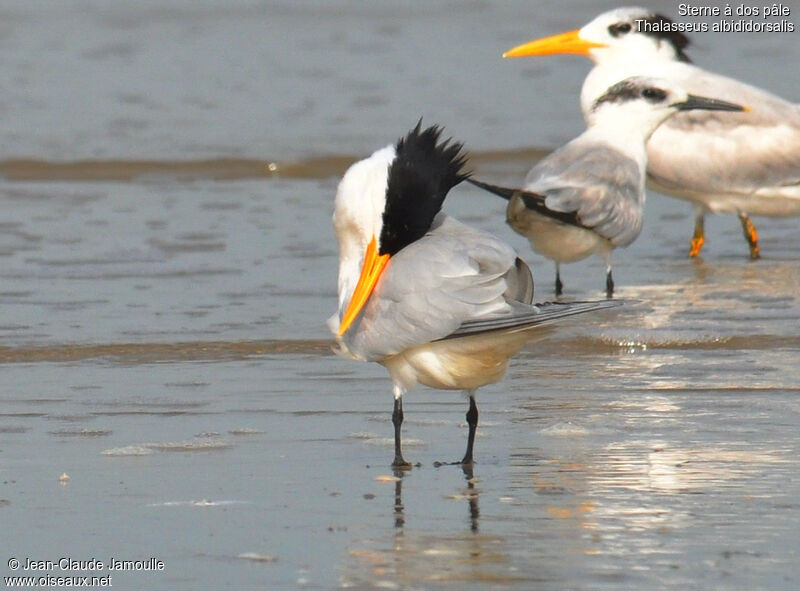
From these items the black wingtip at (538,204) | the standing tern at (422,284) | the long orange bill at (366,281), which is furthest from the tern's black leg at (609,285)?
the long orange bill at (366,281)

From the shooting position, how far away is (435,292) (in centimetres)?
427

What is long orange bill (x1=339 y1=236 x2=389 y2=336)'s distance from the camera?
438 centimetres

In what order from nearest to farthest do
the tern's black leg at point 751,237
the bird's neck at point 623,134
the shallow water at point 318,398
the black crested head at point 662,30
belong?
the shallow water at point 318,398
the bird's neck at point 623,134
the tern's black leg at point 751,237
the black crested head at point 662,30

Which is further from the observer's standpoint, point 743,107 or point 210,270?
point 743,107

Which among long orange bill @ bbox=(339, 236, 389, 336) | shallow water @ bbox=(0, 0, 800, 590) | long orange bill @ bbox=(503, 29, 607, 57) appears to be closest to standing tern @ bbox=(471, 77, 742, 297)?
shallow water @ bbox=(0, 0, 800, 590)

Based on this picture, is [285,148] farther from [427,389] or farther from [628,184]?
A: [427,389]

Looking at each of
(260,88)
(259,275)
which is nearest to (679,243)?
(259,275)

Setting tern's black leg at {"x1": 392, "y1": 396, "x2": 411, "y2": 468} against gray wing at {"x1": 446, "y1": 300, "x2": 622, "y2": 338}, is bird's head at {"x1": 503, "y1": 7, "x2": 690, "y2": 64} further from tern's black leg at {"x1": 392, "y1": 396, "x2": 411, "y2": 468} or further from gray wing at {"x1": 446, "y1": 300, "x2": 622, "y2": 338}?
gray wing at {"x1": 446, "y1": 300, "x2": 622, "y2": 338}

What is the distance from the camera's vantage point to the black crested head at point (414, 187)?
4.41 m

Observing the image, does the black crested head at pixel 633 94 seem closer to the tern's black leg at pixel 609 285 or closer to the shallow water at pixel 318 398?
the shallow water at pixel 318 398

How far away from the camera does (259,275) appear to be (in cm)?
738

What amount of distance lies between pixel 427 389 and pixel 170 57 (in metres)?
10.2

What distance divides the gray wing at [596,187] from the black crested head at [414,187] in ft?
7.98

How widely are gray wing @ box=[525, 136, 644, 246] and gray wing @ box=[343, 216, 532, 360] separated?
2571 mm
